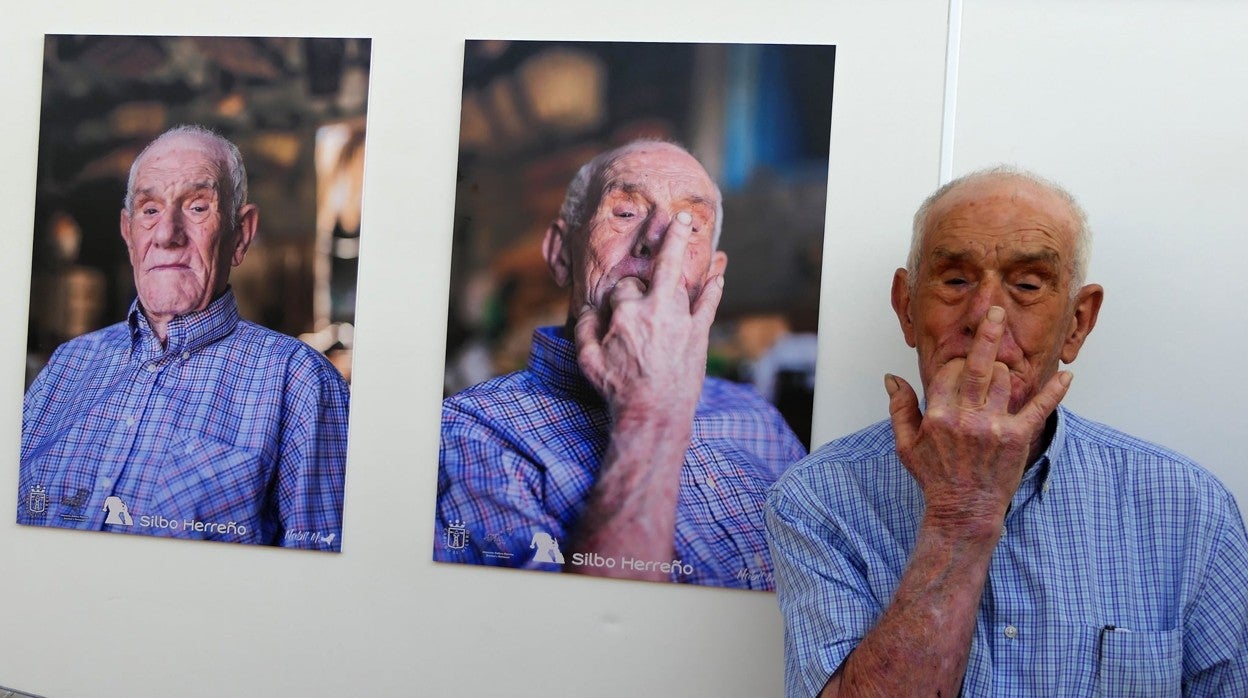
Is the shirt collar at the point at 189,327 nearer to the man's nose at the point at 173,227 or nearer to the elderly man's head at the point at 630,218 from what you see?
the man's nose at the point at 173,227

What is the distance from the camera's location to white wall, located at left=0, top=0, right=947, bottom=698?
6.82 feet

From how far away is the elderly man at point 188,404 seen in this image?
2.28 metres

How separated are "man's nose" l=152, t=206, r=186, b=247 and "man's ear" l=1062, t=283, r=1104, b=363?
1779 millimetres

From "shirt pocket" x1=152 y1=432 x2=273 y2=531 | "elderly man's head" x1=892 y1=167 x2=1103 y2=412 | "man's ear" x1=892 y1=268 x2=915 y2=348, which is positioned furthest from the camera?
"shirt pocket" x1=152 y1=432 x2=273 y2=531

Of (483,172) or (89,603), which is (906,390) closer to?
(483,172)

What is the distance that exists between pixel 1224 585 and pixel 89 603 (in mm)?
2224

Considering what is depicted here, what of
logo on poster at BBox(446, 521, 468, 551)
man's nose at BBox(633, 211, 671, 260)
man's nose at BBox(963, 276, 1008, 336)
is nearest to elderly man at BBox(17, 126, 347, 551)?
logo on poster at BBox(446, 521, 468, 551)

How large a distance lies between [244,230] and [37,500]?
77 cm

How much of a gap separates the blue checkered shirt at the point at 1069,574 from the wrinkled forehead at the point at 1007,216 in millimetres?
309

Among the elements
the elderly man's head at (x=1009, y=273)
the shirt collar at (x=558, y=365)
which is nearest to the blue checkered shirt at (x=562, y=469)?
the shirt collar at (x=558, y=365)

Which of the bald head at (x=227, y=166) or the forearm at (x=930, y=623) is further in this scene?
the bald head at (x=227, y=166)

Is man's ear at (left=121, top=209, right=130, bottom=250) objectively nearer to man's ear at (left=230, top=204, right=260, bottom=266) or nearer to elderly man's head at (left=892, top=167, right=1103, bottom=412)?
man's ear at (left=230, top=204, right=260, bottom=266)

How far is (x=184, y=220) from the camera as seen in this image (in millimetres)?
2350

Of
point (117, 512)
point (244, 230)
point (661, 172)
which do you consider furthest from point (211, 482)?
point (661, 172)
